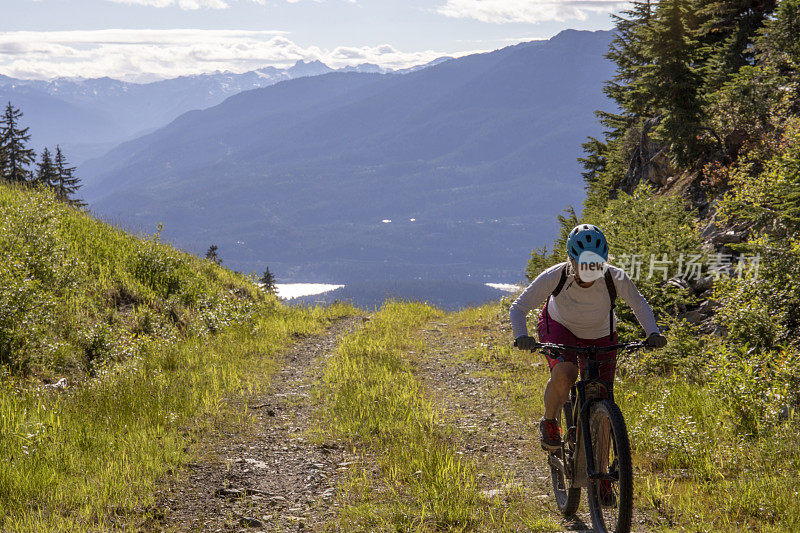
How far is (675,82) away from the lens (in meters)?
17.6

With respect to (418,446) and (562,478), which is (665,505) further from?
(418,446)

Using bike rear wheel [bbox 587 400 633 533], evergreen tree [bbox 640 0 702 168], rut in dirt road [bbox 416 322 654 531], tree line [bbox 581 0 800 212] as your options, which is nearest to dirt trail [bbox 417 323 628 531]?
rut in dirt road [bbox 416 322 654 531]

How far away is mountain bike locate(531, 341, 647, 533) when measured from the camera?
4352mm

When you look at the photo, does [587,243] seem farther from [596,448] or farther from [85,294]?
[85,294]

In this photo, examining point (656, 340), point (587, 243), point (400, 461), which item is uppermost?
point (587, 243)

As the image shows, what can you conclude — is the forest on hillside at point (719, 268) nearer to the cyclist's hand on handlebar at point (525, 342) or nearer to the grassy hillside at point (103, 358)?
the cyclist's hand on handlebar at point (525, 342)

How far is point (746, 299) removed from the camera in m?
8.79

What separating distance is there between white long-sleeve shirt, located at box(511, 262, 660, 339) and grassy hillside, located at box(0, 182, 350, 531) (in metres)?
4.33

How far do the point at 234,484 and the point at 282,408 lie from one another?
11.2 ft

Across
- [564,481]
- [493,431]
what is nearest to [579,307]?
[564,481]

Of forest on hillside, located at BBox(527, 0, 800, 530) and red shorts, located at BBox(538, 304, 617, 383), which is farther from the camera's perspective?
forest on hillside, located at BBox(527, 0, 800, 530)

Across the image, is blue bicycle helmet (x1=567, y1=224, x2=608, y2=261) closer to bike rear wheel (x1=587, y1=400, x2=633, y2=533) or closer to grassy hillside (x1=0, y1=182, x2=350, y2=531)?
bike rear wheel (x1=587, y1=400, x2=633, y2=533)

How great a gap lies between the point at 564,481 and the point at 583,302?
1.97 metres

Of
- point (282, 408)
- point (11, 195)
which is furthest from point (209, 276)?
point (282, 408)
